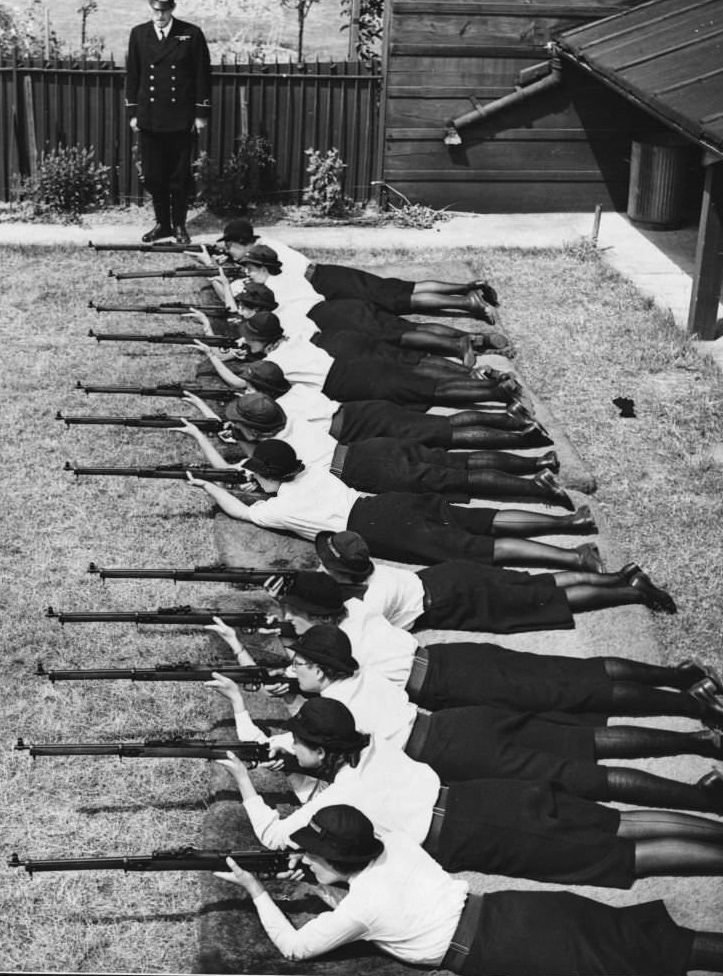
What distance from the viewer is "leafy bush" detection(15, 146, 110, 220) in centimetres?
1554

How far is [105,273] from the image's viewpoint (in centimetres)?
1402

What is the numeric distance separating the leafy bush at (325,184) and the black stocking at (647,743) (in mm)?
9879

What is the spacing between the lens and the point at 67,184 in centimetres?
1556

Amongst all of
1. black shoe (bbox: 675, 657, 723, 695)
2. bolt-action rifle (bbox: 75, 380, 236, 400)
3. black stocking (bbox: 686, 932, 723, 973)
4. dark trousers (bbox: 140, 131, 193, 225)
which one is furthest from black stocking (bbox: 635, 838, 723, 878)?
dark trousers (bbox: 140, 131, 193, 225)

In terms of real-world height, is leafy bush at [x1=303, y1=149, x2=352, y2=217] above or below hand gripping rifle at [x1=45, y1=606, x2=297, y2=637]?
above

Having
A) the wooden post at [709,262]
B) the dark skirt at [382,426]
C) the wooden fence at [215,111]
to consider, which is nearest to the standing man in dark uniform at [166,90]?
the wooden fence at [215,111]

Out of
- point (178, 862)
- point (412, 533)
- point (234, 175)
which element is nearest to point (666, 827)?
point (178, 862)

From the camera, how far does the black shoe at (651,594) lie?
332 inches

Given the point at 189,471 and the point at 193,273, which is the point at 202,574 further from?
the point at 193,273

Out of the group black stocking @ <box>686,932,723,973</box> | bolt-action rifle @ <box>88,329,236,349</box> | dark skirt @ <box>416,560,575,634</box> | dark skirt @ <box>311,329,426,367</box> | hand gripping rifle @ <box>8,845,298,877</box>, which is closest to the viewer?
black stocking @ <box>686,932,723,973</box>

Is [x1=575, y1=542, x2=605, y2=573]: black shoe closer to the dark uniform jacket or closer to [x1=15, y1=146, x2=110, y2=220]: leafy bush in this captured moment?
the dark uniform jacket

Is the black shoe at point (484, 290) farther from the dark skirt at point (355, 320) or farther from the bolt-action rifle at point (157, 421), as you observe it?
the bolt-action rifle at point (157, 421)

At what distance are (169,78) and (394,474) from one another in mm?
6332

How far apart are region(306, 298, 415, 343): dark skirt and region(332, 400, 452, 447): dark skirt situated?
1.47 meters
